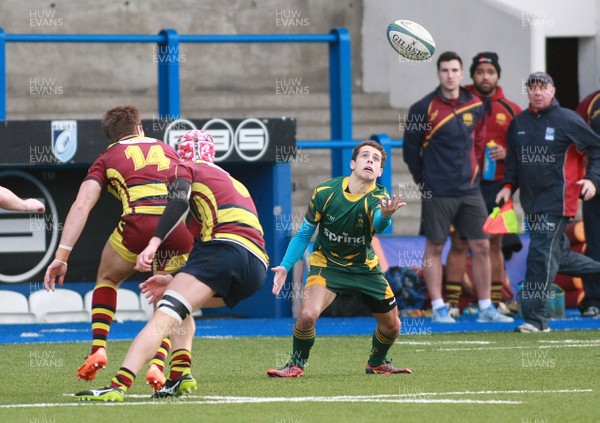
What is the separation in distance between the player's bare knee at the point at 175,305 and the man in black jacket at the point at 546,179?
17.8 ft

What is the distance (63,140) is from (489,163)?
4.24 metres

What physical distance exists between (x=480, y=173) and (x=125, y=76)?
713 cm

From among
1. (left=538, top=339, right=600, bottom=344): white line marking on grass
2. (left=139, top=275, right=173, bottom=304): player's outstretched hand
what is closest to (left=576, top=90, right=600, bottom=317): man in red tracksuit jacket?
(left=538, top=339, right=600, bottom=344): white line marking on grass

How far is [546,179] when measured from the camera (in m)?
12.6

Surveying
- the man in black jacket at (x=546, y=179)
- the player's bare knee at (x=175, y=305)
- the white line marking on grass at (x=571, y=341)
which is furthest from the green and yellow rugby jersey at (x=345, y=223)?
the man in black jacket at (x=546, y=179)

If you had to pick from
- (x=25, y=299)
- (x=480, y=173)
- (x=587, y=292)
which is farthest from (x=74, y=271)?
(x=587, y=292)

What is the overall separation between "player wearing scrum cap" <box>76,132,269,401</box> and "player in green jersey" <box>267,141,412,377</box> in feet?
3.78

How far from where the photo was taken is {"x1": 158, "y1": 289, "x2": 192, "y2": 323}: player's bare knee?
301 inches

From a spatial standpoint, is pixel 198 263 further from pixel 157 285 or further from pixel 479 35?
pixel 479 35

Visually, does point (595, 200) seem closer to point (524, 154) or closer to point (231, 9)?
point (524, 154)

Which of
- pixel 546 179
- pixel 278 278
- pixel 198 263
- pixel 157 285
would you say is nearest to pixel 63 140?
pixel 546 179

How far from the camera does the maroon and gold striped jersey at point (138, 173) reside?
877cm

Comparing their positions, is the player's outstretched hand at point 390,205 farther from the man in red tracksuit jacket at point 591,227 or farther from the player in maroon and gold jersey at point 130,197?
the man in red tracksuit jacket at point 591,227

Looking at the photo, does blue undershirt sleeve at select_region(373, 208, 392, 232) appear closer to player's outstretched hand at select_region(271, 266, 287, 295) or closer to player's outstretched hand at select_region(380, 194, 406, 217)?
player's outstretched hand at select_region(380, 194, 406, 217)
